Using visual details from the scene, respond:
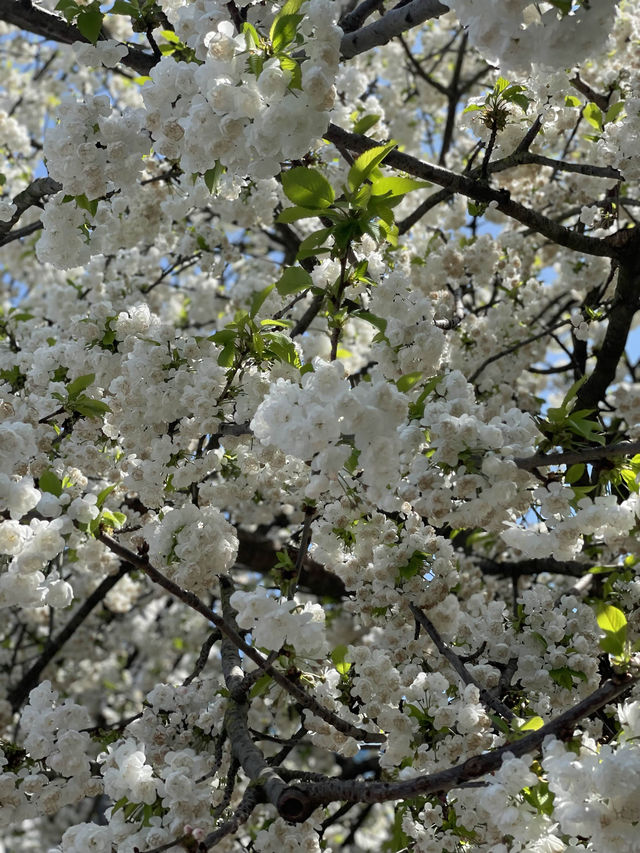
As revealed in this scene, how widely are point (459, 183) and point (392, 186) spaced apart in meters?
0.84

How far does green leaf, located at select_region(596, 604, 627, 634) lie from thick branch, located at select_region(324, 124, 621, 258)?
130cm

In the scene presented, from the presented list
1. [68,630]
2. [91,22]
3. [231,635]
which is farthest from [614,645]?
[68,630]

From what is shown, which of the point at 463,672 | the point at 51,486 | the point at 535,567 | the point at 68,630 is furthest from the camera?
the point at 535,567

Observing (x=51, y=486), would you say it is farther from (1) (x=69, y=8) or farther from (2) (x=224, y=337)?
(1) (x=69, y=8)

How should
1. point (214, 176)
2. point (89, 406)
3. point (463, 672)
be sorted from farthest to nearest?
point (89, 406), point (463, 672), point (214, 176)

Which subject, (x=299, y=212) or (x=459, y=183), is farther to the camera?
(x=459, y=183)

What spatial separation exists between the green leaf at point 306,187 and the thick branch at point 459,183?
0.59 metres

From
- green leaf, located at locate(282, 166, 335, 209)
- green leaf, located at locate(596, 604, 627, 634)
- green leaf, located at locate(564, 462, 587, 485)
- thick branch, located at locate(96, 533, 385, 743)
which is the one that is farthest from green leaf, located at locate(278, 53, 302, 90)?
green leaf, located at locate(596, 604, 627, 634)

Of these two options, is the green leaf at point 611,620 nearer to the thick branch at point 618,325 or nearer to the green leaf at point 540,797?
the green leaf at point 540,797

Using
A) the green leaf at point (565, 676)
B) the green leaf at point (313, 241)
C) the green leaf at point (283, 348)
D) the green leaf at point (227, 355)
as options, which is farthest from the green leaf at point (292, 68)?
the green leaf at point (565, 676)

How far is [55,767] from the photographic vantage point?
240 cm

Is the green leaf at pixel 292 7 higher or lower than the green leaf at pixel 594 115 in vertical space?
lower

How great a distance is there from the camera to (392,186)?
174 cm

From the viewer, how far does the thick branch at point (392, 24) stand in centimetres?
210
